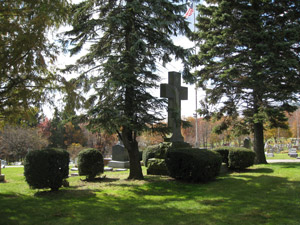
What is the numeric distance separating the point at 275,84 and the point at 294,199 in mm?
9593

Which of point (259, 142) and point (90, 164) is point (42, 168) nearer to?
point (90, 164)

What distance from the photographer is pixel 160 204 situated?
20.5 feet

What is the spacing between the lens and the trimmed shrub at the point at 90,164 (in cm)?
980

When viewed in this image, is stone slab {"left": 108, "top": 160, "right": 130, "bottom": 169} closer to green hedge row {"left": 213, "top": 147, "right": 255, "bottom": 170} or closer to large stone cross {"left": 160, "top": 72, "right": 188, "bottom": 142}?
large stone cross {"left": 160, "top": 72, "right": 188, "bottom": 142}

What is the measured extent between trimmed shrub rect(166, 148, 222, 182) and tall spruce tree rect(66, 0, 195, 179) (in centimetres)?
140

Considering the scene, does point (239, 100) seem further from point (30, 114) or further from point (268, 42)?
point (30, 114)

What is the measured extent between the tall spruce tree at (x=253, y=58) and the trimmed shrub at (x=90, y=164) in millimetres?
8260

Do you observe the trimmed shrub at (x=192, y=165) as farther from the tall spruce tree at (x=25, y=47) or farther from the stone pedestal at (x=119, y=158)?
the stone pedestal at (x=119, y=158)

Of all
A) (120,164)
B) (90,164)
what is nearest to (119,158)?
(120,164)

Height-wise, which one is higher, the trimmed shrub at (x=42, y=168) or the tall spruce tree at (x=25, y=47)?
the tall spruce tree at (x=25, y=47)

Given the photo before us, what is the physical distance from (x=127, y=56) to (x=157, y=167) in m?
4.77

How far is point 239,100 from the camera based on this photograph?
16.0 m

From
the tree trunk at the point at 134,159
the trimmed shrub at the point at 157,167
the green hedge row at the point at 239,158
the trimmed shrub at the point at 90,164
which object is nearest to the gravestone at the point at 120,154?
the trimmed shrub at the point at 157,167

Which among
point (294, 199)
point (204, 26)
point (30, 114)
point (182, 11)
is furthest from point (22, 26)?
point (204, 26)
